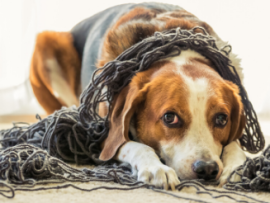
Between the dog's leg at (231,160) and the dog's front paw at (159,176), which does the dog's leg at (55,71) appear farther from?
the dog's front paw at (159,176)

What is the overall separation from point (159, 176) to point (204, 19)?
8.33 feet

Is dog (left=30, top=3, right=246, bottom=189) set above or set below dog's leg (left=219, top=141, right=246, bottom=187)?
above

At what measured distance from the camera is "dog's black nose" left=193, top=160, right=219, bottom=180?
125 cm

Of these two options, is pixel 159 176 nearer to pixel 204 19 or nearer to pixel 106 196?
pixel 106 196

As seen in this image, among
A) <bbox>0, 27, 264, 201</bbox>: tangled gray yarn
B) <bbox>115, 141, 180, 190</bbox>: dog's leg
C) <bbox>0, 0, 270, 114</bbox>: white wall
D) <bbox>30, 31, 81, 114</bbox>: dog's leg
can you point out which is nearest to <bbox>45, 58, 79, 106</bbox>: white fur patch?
<bbox>30, 31, 81, 114</bbox>: dog's leg

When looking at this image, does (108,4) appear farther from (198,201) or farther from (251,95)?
(198,201)

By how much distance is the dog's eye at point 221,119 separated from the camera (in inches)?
57.1

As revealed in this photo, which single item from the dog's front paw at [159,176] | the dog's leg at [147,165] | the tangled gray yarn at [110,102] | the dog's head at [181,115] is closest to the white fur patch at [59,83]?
the tangled gray yarn at [110,102]

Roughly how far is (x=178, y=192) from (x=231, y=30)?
8.41 ft

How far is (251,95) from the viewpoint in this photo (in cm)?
348

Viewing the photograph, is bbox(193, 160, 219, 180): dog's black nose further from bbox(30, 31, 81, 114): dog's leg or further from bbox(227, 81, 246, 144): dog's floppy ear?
bbox(30, 31, 81, 114): dog's leg

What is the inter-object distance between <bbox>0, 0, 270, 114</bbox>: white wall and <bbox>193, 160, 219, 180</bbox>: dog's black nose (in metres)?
2.31

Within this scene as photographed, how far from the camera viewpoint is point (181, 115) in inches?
54.7

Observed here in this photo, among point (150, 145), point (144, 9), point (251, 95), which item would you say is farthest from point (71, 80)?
point (251, 95)
